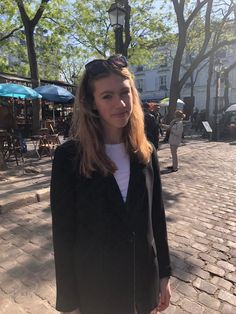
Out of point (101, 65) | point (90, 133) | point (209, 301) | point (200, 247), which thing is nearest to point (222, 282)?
point (209, 301)

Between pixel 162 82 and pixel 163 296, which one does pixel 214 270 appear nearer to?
pixel 163 296

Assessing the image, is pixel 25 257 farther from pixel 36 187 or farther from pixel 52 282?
pixel 36 187

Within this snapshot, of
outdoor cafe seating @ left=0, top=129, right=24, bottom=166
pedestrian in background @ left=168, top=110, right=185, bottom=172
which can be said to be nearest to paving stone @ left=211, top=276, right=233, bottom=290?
pedestrian in background @ left=168, top=110, right=185, bottom=172

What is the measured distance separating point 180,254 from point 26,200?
322cm

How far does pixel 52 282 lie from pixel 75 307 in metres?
1.88

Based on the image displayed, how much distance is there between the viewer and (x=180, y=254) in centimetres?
402

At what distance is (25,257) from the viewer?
385 cm

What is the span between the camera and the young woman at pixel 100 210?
152 cm

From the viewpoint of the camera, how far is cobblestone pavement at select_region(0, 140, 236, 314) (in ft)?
9.95

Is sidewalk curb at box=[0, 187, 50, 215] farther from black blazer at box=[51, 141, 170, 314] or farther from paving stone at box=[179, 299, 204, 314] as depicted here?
black blazer at box=[51, 141, 170, 314]

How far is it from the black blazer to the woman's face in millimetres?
219

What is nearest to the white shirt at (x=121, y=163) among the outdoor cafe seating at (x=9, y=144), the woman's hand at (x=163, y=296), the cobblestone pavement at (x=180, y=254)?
the woman's hand at (x=163, y=296)

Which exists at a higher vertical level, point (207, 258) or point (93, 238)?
point (93, 238)

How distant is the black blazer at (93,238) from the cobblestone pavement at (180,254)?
5.11 ft
